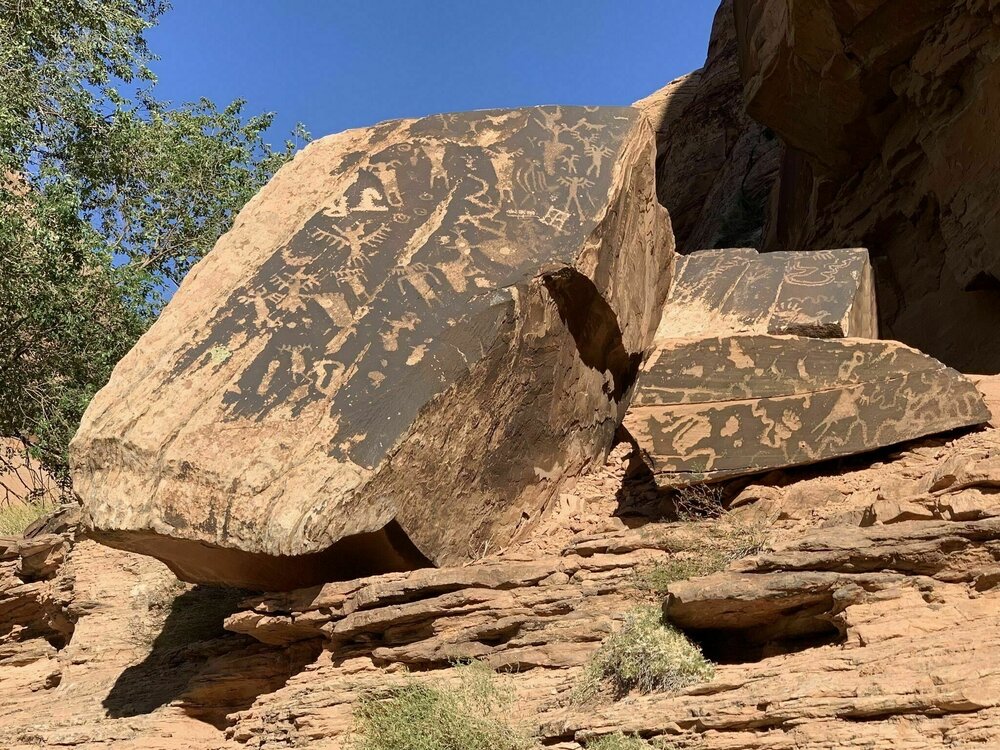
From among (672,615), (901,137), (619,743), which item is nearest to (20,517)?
(672,615)

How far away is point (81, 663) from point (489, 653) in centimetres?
329

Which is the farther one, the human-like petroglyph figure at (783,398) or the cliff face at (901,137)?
the cliff face at (901,137)

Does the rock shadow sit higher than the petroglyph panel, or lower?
lower

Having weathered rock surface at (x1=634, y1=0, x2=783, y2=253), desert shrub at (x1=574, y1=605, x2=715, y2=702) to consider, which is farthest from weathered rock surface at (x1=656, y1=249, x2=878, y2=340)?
weathered rock surface at (x1=634, y1=0, x2=783, y2=253)

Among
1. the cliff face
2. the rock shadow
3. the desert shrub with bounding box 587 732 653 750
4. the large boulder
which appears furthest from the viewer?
the cliff face

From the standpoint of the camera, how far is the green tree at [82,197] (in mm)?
9859

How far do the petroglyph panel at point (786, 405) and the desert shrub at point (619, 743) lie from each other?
192 cm

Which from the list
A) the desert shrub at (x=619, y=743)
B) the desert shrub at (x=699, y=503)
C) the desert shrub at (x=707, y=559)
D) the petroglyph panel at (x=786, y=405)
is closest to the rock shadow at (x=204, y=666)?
the desert shrub at (x=707, y=559)

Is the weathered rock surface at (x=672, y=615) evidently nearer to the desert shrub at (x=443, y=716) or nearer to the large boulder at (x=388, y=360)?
the desert shrub at (x=443, y=716)

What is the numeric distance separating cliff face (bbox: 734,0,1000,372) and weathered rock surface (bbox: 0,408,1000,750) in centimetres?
414

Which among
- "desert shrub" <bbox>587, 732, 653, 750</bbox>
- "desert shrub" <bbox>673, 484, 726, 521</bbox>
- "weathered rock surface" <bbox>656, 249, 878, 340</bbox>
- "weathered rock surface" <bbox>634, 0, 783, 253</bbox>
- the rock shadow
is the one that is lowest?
the rock shadow

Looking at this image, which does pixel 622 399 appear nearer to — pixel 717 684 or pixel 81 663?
pixel 717 684

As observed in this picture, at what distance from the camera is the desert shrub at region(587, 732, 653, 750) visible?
4055mm

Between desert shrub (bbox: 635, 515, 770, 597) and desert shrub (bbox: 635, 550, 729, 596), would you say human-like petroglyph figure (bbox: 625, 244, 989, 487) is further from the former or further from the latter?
desert shrub (bbox: 635, 550, 729, 596)
